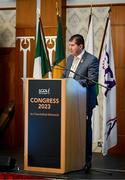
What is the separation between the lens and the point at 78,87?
4.04 m

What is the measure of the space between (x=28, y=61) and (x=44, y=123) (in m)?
2.65

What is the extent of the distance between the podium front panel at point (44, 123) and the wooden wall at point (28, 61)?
237cm

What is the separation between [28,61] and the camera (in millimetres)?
6445

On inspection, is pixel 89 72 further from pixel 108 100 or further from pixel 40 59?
pixel 40 59

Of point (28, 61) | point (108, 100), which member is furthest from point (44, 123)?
point (28, 61)

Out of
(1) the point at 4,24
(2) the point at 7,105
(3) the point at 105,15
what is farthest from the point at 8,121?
(3) the point at 105,15

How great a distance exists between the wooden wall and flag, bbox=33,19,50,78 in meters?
0.50

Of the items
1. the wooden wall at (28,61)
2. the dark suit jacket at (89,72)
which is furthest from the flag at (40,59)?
the dark suit jacket at (89,72)

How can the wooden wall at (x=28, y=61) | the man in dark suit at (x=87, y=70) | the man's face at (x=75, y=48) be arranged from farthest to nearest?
the wooden wall at (x=28, y=61) < the man's face at (x=75, y=48) < the man in dark suit at (x=87, y=70)

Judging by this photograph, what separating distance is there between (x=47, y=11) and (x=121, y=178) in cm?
336

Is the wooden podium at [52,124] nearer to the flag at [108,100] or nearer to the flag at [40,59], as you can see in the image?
the flag at [108,100]

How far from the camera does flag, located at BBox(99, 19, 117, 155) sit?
5602 mm

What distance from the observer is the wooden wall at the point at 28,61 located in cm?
612

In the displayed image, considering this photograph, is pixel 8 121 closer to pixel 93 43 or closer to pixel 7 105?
pixel 7 105
